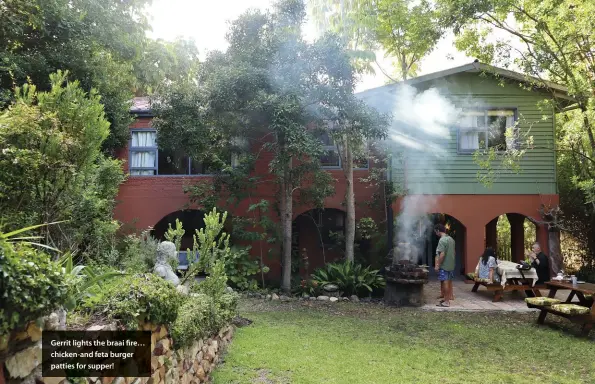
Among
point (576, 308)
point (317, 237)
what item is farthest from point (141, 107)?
point (576, 308)

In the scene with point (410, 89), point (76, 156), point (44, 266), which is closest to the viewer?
point (44, 266)

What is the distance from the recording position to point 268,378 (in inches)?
181

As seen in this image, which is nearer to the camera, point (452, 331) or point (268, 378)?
point (268, 378)

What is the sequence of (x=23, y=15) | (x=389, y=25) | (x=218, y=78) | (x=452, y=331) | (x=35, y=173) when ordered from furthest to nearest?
(x=389, y=25) → (x=218, y=78) → (x=23, y=15) → (x=452, y=331) → (x=35, y=173)

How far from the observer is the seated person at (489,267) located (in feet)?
30.4

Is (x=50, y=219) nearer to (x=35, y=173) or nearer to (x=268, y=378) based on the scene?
(x=35, y=173)

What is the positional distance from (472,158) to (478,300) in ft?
14.3

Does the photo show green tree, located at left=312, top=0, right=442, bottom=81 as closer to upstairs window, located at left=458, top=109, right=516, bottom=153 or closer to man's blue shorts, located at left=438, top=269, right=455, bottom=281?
upstairs window, located at left=458, top=109, right=516, bottom=153

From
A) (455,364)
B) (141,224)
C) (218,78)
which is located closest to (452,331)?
(455,364)

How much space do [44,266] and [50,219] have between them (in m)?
3.14

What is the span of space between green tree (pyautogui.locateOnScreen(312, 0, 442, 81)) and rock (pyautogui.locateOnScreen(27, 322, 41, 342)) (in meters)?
11.1

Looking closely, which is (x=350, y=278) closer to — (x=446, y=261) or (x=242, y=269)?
(x=446, y=261)

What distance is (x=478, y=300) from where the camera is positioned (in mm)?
9266

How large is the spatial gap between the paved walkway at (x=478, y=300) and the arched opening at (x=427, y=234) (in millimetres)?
1383
